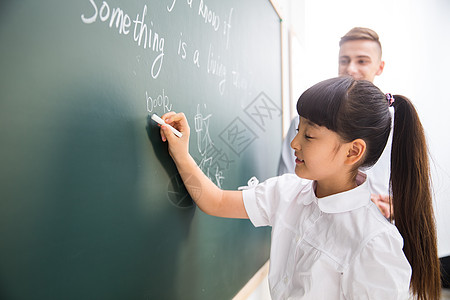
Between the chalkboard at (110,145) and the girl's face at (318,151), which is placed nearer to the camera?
the chalkboard at (110,145)

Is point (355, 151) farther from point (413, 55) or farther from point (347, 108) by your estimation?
point (413, 55)

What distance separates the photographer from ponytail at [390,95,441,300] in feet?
2.47

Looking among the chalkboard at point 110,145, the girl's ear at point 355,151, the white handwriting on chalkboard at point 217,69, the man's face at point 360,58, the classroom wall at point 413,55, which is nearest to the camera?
the chalkboard at point 110,145

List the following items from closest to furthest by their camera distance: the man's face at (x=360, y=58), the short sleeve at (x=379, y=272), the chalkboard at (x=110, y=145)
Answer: the chalkboard at (x=110, y=145)
the short sleeve at (x=379, y=272)
the man's face at (x=360, y=58)

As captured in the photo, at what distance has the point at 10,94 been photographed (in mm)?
366

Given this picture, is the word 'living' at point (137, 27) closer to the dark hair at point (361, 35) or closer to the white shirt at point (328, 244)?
the white shirt at point (328, 244)

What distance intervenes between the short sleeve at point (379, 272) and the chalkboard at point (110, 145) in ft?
1.28

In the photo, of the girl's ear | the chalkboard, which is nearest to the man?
the chalkboard

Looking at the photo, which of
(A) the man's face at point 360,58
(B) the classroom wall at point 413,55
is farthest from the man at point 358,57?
(B) the classroom wall at point 413,55

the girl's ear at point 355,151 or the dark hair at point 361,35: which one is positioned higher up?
the dark hair at point 361,35

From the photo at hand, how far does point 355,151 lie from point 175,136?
1.37 feet

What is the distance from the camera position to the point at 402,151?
2.55ft

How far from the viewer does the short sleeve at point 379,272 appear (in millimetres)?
580

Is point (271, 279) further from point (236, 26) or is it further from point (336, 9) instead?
point (336, 9)
